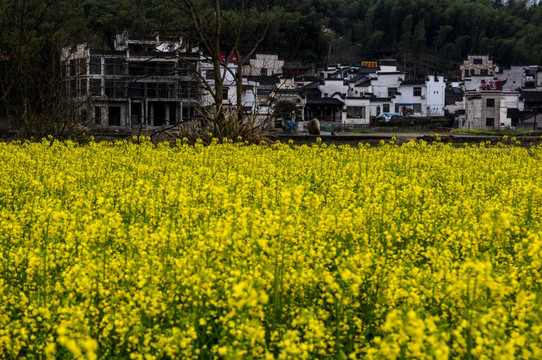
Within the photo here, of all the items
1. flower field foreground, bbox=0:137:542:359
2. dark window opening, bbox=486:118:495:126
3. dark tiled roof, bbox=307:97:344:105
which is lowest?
flower field foreground, bbox=0:137:542:359

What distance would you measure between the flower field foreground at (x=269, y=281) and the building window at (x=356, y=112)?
2143 inches

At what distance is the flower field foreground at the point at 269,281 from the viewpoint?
3.31m

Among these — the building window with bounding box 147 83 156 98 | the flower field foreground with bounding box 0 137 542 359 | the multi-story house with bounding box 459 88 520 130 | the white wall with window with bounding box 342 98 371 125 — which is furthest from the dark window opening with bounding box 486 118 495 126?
the flower field foreground with bounding box 0 137 542 359

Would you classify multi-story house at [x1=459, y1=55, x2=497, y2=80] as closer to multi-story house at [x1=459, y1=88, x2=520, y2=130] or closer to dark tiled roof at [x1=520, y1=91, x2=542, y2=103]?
dark tiled roof at [x1=520, y1=91, x2=542, y2=103]

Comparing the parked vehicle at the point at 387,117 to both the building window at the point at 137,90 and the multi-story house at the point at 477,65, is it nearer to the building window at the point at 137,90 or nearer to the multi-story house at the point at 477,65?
the building window at the point at 137,90

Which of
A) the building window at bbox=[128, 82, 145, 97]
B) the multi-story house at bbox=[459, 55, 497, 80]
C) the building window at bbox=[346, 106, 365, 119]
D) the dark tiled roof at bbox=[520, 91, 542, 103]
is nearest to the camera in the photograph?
the building window at bbox=[128, 82, 145, 97]

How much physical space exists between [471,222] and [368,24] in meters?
102

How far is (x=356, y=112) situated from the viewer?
206ft

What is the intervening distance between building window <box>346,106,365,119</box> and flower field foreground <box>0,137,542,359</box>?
179 ft

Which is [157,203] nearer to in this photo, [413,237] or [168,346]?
[413,237]

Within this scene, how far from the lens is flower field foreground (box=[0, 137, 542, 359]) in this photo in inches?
130

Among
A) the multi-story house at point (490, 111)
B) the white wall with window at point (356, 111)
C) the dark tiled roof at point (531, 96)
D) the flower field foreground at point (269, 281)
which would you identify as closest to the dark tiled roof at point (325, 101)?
the white wall with window at point (356, 111)

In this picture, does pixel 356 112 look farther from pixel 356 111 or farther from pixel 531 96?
pixel 531 96

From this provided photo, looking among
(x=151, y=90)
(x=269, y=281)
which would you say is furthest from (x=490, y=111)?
(x=269, y=281)
